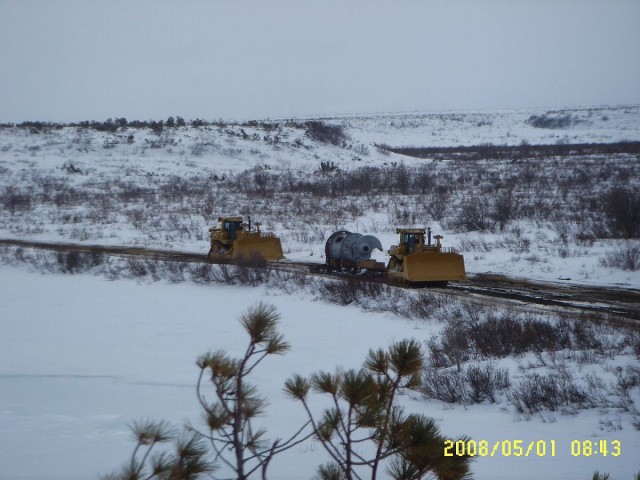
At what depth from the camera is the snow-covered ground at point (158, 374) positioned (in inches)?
270

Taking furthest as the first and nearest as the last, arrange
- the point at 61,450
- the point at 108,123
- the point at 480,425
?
the point at 108,123 < the point at 480,425 < the point at 61,450

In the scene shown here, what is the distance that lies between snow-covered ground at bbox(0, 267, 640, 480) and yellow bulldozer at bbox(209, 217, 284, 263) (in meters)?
2.30

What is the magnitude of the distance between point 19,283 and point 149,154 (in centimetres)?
4104

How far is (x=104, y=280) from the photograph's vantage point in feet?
66.7

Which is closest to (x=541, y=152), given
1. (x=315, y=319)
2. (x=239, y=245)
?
(x=239, y=245)

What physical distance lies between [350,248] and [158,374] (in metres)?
9.29

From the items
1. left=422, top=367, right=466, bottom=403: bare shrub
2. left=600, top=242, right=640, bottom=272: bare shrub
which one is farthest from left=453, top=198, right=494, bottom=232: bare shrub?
left=422, top=367, right=466, bottom=403: bare shrub

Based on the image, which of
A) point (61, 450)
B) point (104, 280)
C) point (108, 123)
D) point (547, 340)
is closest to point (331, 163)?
point (108, 123)

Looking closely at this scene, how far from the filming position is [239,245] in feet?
68.6

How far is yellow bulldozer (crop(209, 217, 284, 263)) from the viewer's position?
68.3 feet

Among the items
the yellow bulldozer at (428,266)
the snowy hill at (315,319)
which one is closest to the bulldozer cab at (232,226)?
the snowy hill at (315,319)

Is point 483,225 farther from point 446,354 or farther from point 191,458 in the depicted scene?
point 191,458
